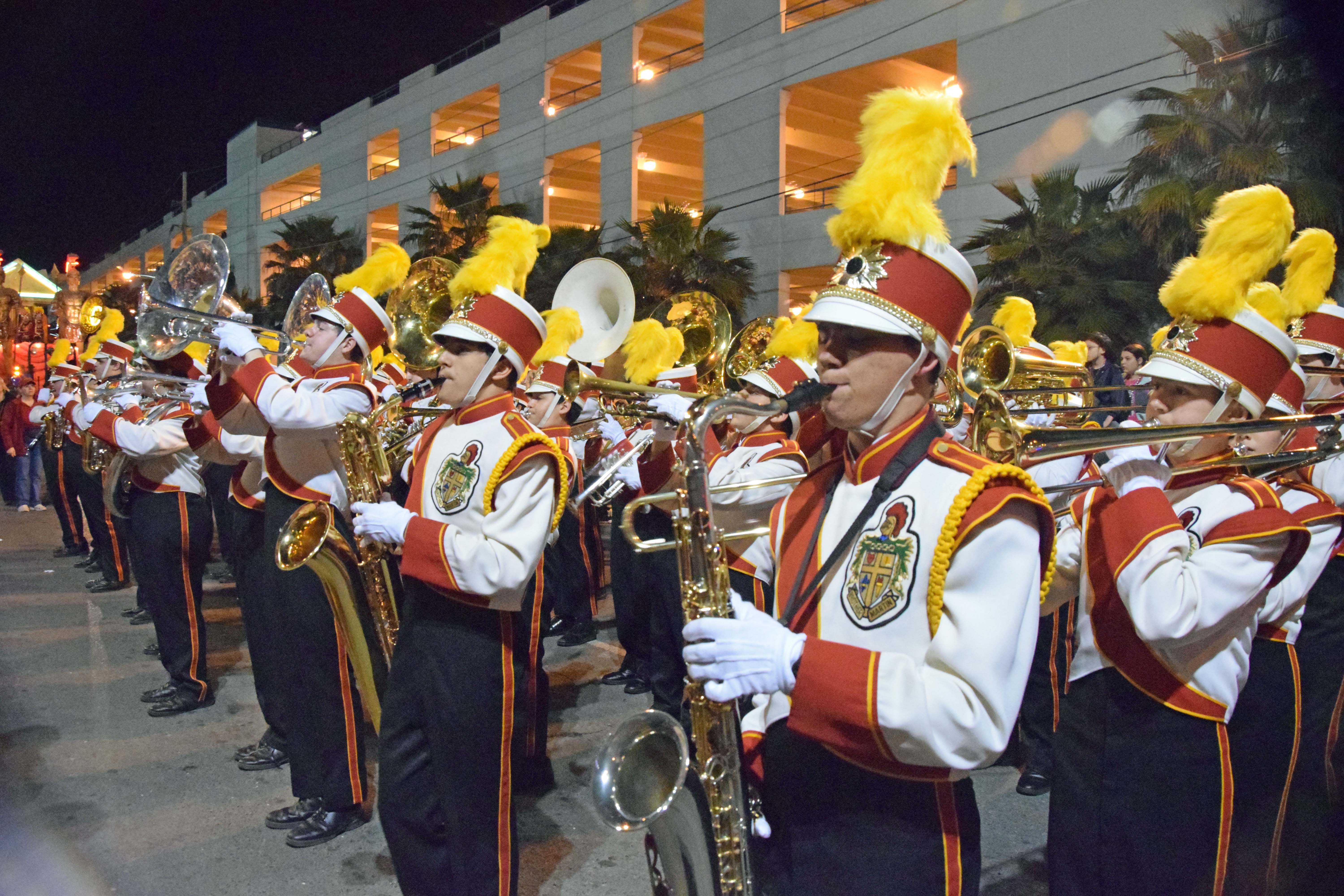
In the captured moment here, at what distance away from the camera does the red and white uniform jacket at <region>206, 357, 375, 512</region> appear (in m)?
4.27

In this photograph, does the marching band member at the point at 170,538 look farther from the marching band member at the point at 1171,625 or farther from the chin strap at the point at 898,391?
the marching band member at the point at 1171,625

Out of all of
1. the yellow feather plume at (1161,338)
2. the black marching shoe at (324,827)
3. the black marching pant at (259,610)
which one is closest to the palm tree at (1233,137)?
the yellow feather plume at (1161,338)

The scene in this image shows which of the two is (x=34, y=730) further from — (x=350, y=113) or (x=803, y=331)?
(x=350, y=113)

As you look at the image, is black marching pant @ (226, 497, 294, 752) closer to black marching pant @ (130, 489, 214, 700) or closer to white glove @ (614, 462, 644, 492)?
black marching pant @ (130, 489, 214, 700)

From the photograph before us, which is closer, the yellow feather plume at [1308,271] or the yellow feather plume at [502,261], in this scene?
the yellow feather plume at [502,261]

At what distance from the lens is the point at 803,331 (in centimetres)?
582

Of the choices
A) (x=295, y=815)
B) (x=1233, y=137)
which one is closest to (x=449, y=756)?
(x=295, y=815)

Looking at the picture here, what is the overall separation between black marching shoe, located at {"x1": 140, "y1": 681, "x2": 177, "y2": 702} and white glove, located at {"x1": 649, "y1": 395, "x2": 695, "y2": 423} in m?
3.82

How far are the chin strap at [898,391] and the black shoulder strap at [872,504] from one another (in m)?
0.07

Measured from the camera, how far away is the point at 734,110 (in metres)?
20.8

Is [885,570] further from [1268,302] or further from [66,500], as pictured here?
[66,500]

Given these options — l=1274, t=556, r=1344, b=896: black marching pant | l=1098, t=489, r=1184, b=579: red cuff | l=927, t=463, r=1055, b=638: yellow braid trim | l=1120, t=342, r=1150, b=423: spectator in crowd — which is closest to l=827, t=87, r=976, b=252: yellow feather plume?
l=927, t=463, r=1055, b=638: yellow braid trim

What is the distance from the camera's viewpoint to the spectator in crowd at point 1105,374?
22.9 ft

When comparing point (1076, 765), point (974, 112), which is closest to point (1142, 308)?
point (974, 112)
